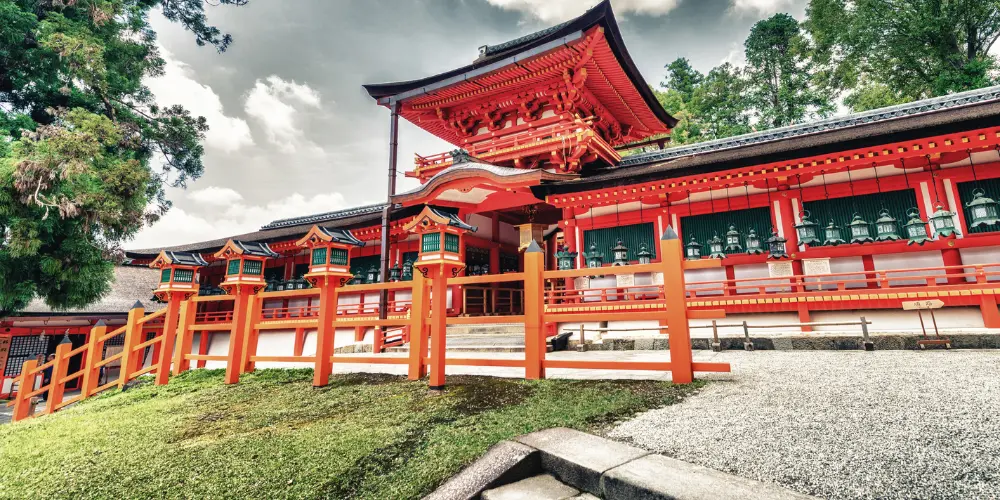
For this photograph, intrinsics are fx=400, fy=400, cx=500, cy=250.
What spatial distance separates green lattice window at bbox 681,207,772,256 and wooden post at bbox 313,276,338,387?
27.0 feet

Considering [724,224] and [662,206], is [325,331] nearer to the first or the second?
[662,206]

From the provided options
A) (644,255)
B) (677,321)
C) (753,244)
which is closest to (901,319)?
(753,244)

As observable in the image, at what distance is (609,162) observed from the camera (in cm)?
1259

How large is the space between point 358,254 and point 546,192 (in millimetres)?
7721

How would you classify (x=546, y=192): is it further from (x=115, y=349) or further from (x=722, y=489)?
(x=115, y=349)

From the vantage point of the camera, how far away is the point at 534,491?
2.14 m

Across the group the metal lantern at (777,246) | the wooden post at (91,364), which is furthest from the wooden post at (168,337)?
the metal lantern at (777,246)

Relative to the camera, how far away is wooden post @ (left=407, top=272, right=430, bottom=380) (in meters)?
4.93

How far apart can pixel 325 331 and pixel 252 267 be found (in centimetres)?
197

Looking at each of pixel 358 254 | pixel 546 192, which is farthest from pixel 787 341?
pixel 358 254

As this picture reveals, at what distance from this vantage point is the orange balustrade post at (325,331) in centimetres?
502

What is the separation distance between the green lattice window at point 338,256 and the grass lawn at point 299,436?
61.1 inches

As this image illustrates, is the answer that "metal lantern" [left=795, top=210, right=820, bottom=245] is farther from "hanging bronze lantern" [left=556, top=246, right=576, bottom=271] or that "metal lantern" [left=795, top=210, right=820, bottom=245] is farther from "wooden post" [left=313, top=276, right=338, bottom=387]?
"wooden post" [left=313, top=276, right=338, bottom=387]

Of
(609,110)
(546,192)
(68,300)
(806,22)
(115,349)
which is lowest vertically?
(115,349)
